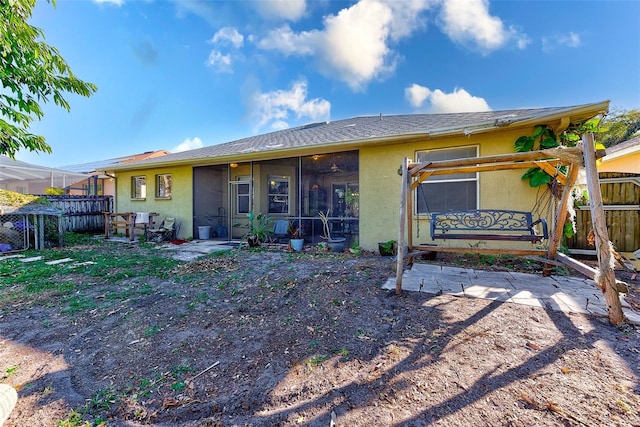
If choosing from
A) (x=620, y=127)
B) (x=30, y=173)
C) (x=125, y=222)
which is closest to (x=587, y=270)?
(x=125, y=222)

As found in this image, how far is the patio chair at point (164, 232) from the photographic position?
8.55 m

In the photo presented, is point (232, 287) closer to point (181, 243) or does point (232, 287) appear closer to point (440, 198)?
point (440, 198)

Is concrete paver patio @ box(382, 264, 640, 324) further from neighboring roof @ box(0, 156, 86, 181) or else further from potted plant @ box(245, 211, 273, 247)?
neighboring roof @ box(0, 156, 86, 181)

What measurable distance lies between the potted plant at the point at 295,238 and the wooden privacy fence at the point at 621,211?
5691 mm

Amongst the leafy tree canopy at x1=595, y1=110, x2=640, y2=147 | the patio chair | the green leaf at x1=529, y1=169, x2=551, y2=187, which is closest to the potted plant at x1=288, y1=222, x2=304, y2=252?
the patio chair

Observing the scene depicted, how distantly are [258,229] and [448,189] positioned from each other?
16.1ft

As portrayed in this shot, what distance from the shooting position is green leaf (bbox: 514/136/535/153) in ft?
15.7

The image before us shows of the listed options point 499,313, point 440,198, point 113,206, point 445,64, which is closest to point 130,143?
point 113,206

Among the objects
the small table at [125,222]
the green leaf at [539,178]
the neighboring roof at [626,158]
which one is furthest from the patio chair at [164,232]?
the neighboring roof at [626,158]

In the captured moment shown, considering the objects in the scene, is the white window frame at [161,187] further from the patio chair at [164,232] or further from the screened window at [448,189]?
the screened window at [448,189]

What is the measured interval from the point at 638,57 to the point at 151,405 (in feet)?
45.9

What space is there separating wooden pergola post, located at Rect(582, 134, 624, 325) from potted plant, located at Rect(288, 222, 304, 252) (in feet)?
17.3

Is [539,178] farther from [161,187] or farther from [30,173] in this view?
[30,173]

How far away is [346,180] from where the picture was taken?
22.6ft
